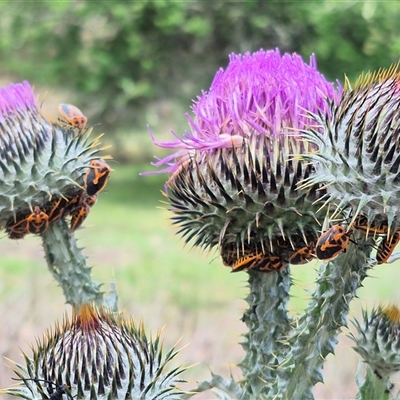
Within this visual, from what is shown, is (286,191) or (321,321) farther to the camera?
(286,191)

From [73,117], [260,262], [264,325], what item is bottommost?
[264,325]

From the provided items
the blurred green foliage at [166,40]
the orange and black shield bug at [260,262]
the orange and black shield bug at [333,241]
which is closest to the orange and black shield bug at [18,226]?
A: the orange and black shield bug at [260,262]

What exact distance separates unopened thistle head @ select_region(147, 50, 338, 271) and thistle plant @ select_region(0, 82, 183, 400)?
2.00 ft

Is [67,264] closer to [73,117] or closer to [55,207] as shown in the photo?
[55,207]

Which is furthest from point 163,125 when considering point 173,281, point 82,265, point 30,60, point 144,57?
point 82,265

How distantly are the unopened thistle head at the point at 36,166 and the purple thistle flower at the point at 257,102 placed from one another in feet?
2.38

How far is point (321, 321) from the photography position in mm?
2625

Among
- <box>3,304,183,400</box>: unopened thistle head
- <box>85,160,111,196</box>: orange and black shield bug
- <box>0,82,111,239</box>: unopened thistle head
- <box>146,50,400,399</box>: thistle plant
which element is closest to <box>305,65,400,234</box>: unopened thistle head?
<box>146,50,400,399</box>: thistle plant

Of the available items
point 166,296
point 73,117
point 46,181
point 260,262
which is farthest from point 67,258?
point 166,296

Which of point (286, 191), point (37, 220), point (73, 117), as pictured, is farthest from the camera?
point (73, 117)

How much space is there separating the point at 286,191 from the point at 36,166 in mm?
1473

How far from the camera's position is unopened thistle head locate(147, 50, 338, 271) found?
277 cm

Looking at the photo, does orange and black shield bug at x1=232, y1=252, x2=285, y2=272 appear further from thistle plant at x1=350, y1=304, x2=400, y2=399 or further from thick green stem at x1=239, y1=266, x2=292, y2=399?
thistle plant at x1=350, y1=304, x2=400, y2=399

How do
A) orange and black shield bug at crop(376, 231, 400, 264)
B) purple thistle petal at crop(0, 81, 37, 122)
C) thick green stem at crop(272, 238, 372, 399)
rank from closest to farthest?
orange and black shield bug at crop(376, 231, 400, 264)
thick green stem at crop(272, 238, 372, 399)
purple thistle petal at crop(0, 81, 37, 122)
